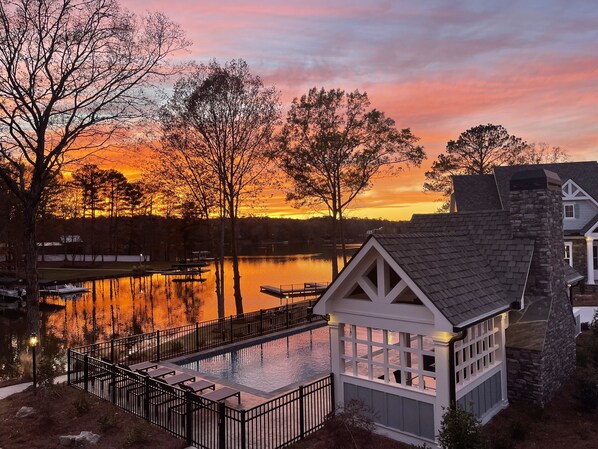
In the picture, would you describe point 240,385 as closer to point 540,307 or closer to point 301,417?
point 301,417

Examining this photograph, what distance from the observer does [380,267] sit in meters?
9.86

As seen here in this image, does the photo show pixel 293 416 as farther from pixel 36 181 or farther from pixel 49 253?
pixel 49 253

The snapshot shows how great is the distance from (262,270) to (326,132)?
141ft

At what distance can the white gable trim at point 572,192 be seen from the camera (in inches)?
1247

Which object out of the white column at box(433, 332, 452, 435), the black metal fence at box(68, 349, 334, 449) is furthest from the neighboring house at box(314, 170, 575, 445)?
the black metal fence at box(68, 349, 334, 449)

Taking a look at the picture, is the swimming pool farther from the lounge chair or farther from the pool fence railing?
the lounge chair

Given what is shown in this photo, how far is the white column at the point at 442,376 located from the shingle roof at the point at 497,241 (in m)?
3.44

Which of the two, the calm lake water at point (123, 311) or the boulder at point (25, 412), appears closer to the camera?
the boulder at point (25, 412)

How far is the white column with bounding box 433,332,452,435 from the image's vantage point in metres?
8.91

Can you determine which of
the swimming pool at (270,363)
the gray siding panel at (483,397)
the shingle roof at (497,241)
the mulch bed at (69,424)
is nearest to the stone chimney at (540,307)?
the shingle roof at (497,241)

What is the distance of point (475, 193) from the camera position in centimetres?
3531

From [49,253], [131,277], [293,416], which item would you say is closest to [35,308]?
[293,416]

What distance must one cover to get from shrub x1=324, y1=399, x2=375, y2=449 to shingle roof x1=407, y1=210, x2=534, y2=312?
515cm

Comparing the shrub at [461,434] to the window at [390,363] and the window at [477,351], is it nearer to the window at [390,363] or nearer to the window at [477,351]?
the window at [390,363]
